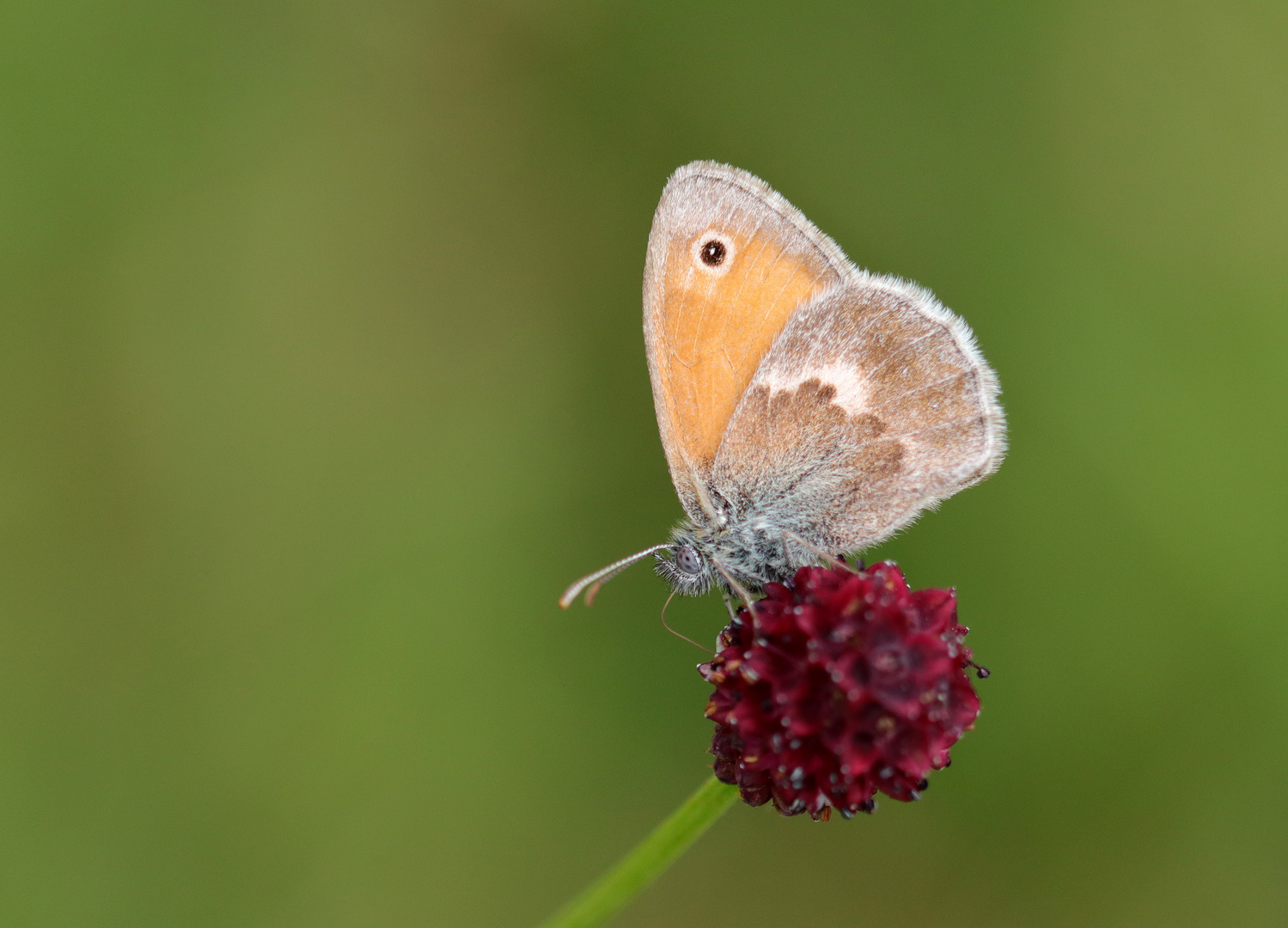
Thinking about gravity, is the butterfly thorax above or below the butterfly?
below

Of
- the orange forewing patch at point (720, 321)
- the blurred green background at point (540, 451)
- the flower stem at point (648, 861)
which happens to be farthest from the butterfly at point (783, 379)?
the blurred green background at point (540, 451)

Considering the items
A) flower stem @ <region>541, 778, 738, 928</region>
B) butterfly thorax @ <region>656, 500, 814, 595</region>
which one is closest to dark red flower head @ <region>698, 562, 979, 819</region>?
flower stem @ <region>541, 778, 738, 928</region>

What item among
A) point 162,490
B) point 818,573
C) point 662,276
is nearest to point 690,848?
point 818,573

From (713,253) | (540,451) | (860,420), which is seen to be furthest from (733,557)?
(540,451)

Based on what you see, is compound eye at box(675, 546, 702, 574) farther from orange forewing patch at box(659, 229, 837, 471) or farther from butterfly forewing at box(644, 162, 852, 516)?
orange forewing patch at box(659, 229, 837, 471)

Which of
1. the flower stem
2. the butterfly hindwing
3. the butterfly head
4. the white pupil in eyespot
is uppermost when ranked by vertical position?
the white pupil in eyespot

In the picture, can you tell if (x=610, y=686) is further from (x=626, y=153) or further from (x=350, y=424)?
(x=626, y=153)
